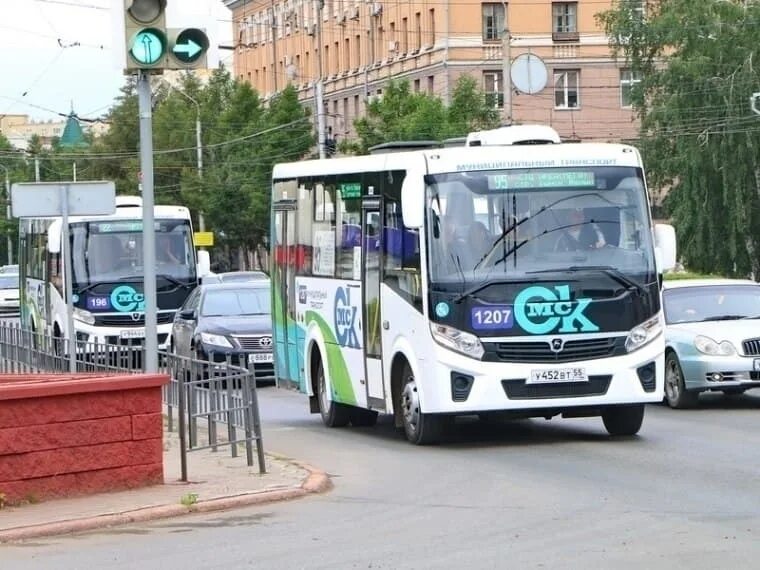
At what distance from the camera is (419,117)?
59250 millimetres

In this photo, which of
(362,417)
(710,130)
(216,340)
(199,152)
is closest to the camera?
(362,417)

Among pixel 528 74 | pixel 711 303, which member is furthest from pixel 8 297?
pixel 711 303

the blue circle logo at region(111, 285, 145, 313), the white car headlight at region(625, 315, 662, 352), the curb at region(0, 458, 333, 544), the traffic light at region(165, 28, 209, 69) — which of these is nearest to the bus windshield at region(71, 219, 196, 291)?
the blue circle logo at region(111, 285, 145, 313)

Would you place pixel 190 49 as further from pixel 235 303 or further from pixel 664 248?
pixel 235 303

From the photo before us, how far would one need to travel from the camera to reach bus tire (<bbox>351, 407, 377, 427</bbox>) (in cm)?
1997

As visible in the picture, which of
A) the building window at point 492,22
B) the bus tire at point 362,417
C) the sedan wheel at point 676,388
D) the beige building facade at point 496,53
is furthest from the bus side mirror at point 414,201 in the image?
the building window at point 492,22

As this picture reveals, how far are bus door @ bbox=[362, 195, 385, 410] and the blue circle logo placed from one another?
15423 millimetres

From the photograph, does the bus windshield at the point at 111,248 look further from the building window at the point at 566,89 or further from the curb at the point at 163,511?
the building window at the point at 566,89

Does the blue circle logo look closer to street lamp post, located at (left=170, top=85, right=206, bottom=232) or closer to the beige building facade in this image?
street lamp post, located at (left=170, top=85, right=206, bottom=232)

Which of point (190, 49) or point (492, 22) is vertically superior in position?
point (492, 22)

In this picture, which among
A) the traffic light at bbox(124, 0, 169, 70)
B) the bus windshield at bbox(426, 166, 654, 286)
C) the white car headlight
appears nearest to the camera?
the traffic light at bbox(124, 0, 169, 70)

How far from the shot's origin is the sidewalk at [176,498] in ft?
36.8

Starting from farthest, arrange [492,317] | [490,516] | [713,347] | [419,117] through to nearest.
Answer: [419,117]
[713,347]
[492,317]
[490,516]

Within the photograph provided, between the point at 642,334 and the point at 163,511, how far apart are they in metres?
6.24
